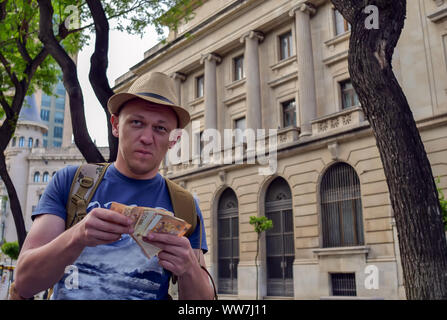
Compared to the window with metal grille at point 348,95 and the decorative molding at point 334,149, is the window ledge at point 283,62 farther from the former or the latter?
the decorative molding at point 334,149

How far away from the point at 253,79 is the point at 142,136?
21.0m

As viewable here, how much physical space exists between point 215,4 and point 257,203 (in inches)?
514

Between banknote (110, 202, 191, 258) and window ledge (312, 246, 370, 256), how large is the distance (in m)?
15.8

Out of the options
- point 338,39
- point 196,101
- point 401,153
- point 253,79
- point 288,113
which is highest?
point 196,101

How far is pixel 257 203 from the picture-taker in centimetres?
2100

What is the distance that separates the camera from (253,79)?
22547 mm

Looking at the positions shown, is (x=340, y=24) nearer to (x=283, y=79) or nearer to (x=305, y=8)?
(x=305, y=8)

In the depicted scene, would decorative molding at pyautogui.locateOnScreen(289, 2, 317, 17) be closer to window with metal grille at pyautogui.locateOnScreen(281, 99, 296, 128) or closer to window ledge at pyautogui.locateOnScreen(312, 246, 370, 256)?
window with metal grille at pyautogui.locateOnScreen(281, 99, 296, 128)

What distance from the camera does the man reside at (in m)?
1.71

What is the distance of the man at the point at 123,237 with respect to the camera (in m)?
1.71

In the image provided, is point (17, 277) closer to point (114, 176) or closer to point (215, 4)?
point (114, 176)

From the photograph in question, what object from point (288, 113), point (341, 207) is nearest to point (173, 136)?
point (341, 207)

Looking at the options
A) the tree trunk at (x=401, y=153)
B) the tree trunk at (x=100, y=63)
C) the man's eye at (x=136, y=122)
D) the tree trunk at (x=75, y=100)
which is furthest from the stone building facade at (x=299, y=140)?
the man's eye at (x=136, y=122)

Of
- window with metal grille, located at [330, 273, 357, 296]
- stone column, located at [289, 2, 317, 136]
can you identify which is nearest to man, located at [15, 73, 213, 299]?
window with metal grille, located at [330, 273, 357, 296]
